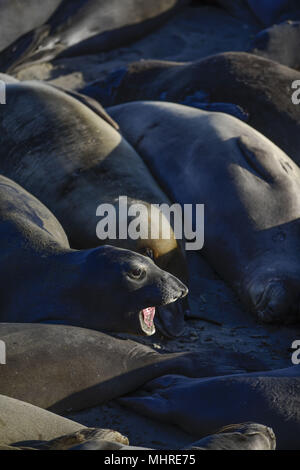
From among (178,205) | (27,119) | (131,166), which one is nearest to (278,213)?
(178,205)

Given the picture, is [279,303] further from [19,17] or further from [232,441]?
[19,17]

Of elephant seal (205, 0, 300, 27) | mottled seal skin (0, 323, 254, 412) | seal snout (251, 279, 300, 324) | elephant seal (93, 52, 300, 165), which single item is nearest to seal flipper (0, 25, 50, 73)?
elephant seal (93, 52, 300, 165)

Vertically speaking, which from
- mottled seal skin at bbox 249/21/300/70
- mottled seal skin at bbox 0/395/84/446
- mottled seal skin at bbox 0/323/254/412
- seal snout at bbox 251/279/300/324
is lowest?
seal snout at bbox 251/279/300/324

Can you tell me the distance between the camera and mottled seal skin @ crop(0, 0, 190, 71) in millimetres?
A: 7582

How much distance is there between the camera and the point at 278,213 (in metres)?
4.72

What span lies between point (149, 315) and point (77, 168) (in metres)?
1.31

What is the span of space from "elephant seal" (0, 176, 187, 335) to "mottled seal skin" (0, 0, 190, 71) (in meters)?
4.00

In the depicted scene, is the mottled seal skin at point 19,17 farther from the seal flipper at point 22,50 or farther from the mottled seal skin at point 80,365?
the mottled seal skin at point 80,365

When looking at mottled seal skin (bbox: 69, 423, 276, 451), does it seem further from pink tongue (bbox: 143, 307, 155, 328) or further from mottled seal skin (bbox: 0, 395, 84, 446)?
pink tongue (bbox: 143, 307, 155, 328)

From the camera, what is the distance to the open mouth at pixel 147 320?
376 centimetres

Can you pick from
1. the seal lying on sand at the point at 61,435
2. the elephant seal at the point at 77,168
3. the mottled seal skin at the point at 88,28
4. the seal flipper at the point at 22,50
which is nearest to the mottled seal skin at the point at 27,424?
the seal lying on sand at the point at 61,435

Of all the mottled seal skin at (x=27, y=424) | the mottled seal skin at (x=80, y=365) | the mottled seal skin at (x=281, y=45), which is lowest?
the mottled seal skin at (x=281, y=45)

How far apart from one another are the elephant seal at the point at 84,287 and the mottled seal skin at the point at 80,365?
170 millimetres

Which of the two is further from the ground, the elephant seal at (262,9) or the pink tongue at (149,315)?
the pink tongue at (149,315)
